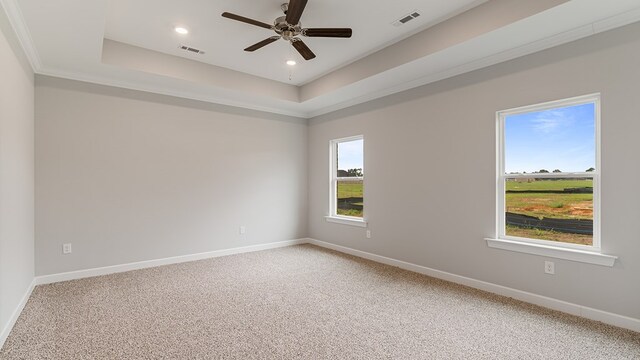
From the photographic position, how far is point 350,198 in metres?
5.37

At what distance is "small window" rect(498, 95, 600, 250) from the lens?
278cm

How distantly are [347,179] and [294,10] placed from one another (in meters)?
3.26

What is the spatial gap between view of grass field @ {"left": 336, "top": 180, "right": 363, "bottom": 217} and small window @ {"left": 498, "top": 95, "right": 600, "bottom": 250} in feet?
7.38

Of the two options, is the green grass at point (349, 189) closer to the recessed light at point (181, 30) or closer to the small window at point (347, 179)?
the small window at point (347, 179)

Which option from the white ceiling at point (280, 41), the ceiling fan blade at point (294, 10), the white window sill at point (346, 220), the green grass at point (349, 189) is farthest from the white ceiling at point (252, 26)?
the white window sill at point (346, 220)

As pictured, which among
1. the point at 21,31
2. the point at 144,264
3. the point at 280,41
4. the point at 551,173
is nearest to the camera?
the point at 21,31

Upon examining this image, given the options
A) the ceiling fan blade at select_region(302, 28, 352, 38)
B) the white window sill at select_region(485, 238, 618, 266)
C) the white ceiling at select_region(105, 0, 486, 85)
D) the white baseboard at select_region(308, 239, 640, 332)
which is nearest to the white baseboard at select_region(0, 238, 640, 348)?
the white baseboard at select_region(308, 239, 640, 332)

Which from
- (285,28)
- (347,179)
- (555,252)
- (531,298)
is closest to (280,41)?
(285,28)

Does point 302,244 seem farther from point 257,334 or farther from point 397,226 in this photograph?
point 257,334

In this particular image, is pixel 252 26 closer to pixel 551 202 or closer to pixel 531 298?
pixel 551 202

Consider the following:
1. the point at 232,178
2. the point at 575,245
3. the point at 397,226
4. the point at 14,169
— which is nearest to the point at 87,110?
the point at 14,169

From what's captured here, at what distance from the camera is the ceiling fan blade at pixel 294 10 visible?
2.31 metres

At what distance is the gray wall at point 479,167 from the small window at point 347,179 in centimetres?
22

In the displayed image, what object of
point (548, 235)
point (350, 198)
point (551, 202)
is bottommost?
point (548, 235)
